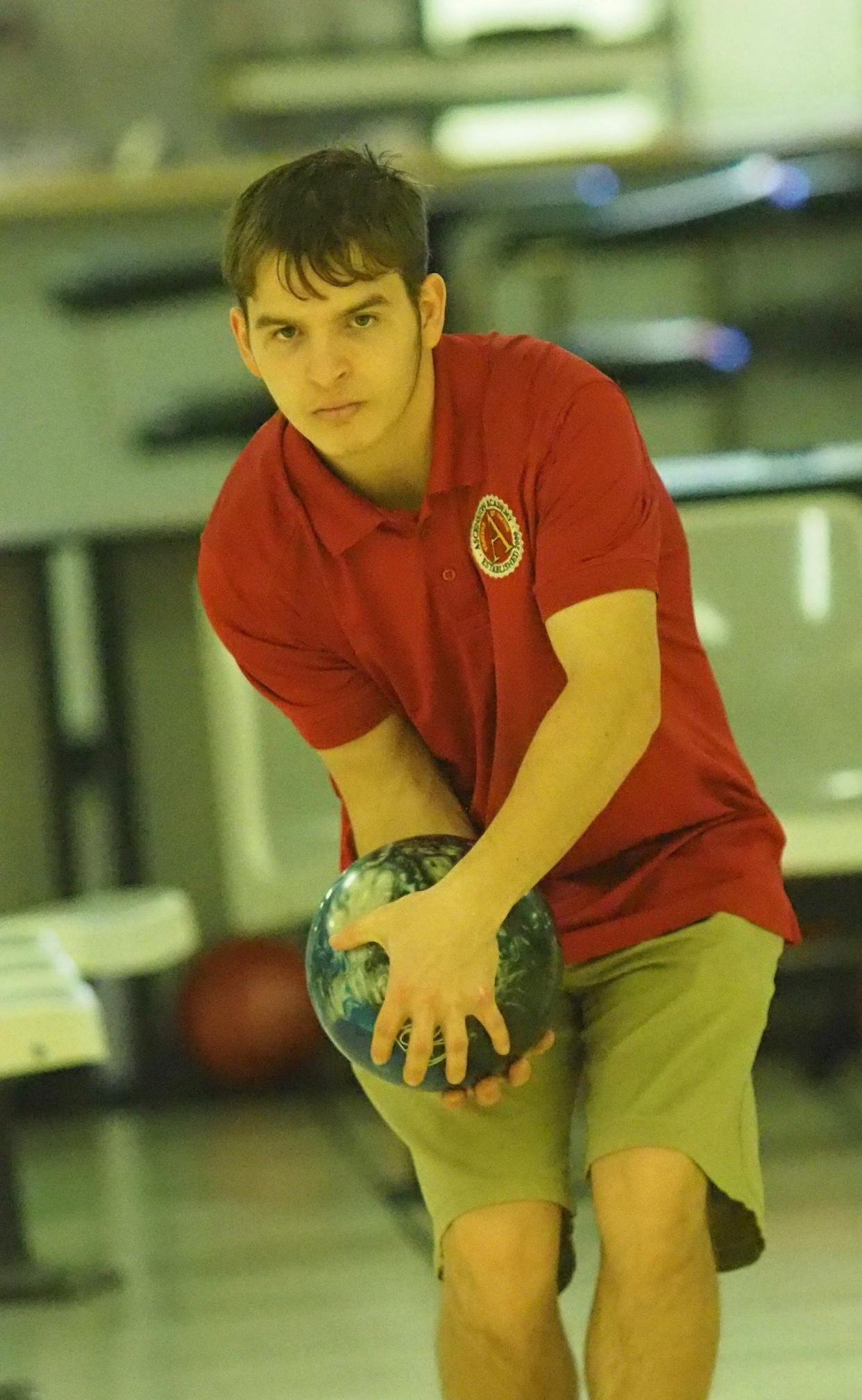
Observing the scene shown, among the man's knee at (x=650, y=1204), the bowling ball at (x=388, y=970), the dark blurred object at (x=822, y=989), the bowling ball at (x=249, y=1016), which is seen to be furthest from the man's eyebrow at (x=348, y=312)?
the dark blurred object at (x=822, y=989)

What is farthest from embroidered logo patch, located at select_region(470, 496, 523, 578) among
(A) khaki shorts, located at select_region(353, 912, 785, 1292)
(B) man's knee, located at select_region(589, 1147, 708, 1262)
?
(B) man's knee, located at select_region(589, 1147, 708, 1262)

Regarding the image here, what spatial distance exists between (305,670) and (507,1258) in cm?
63

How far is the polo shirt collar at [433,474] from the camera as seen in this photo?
1.97 m

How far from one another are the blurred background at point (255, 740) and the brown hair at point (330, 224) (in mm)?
1257

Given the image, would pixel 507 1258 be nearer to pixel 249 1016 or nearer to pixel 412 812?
pixel 412 812

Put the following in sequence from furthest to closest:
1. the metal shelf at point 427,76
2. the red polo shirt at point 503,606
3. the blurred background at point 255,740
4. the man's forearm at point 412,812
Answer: the metal shelf at point 427,76, the blurred background at point 255,740, the man's forearm at point 412,812, the red polo shirt at point 503,606

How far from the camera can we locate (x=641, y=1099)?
1899mm

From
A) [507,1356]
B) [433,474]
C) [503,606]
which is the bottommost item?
[507,1356]

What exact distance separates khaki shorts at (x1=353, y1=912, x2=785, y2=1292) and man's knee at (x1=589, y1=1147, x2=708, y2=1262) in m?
0.01

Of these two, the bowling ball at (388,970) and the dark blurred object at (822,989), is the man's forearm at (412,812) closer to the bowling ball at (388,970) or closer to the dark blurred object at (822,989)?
the bowling ball at (388,970)

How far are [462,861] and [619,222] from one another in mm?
2735

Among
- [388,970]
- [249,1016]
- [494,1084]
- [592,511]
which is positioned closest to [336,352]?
[592,511]

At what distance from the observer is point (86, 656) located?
4152 millimetres

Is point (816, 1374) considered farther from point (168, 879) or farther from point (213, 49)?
point (213, 49)
